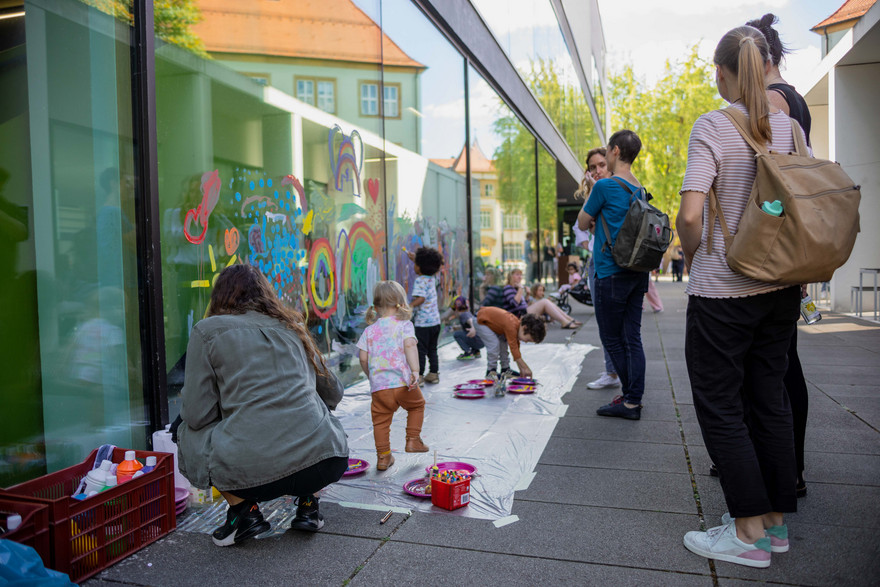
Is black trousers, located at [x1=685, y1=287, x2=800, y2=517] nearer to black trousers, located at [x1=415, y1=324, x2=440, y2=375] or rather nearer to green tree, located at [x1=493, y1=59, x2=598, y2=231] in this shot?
black trousers, located at [x1=415, y1=324, x2=440, y2=375]

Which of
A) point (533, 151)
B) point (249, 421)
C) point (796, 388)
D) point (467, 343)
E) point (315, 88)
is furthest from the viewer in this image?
point (533, 151)

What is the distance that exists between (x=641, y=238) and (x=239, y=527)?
3.18 meters

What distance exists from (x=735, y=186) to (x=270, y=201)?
3.48m

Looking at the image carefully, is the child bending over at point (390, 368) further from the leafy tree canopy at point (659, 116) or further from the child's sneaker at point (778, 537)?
the leafy tree canopy at point (659, 116)

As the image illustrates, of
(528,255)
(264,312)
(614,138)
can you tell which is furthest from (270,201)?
(528,255)

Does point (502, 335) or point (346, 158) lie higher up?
point (346, 158)

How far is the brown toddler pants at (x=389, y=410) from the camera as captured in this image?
4176mm

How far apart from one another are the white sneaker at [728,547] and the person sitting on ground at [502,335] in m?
3.48

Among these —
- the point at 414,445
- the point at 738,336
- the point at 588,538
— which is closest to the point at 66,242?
the point at 414,445

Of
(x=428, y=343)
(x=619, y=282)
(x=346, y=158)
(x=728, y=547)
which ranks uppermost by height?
(x=346, y=158)

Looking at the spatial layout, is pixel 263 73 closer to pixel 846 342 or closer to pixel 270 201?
pixel 270 201

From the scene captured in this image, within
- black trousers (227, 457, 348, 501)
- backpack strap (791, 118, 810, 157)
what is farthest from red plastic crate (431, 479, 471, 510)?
backpack strap (791, 118, 810, 157)

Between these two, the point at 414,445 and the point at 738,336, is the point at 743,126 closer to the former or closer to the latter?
the point at 738,336

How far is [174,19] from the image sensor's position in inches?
170
